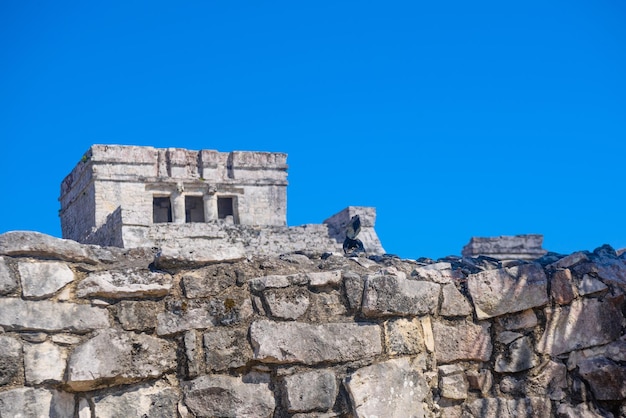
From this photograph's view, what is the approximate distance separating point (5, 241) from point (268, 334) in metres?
1.41

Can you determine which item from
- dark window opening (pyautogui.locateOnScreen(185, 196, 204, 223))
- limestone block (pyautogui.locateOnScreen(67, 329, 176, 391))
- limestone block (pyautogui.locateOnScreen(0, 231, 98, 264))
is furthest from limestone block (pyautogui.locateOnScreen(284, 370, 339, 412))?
dark window opening (pyautogui.locateOnScreen(185, 196, 204, 223))

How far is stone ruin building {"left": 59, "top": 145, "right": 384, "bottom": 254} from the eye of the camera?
2619 cm

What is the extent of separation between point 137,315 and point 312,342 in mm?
936

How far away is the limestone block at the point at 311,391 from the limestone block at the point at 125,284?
83 cm

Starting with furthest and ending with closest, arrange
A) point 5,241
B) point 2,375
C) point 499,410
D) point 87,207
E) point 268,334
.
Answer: point 87,207 < point 499,410 < point 268,334 < point 5,241 < point 2,375

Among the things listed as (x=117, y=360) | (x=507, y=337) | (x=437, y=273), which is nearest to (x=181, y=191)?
(x=437, y=273)

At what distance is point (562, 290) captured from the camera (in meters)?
4.97

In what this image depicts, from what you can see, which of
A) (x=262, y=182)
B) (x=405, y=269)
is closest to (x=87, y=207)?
(x=262, y=182)

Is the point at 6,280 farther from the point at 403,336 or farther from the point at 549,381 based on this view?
the point at 549,381

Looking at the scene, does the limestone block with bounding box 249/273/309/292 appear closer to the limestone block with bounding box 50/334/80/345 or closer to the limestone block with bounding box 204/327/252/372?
the limestone block with bounding box 204/327/252/372

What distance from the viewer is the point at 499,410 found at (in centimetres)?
484

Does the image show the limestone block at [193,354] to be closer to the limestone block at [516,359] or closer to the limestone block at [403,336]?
the limestone block at [403,336]

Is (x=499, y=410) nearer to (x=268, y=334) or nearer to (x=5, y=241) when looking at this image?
(x=268, y=334)

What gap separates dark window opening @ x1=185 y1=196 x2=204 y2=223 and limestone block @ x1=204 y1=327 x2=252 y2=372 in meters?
26.5
